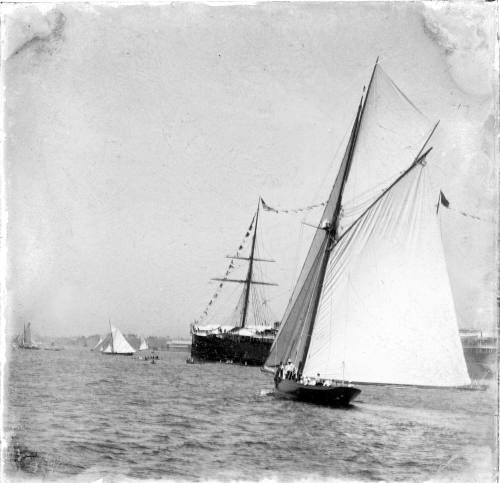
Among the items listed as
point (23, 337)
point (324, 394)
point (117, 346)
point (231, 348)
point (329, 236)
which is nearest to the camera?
point (23, 337)

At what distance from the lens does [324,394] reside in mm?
22141

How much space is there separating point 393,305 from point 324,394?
4.25m

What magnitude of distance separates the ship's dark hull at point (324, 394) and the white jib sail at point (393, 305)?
1.87 ft

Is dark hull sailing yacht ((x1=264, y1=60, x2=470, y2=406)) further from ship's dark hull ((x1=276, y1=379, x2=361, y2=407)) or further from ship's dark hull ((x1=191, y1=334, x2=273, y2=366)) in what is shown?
ship's dark hull ((x1=191, y1=334, x2=273, y2=366))

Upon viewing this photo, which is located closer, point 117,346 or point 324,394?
point 324,394

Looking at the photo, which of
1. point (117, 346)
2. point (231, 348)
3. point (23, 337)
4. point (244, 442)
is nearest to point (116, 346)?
point (117, 346)

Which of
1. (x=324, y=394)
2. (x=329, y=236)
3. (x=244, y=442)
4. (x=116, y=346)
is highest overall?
(x=329, y=236)

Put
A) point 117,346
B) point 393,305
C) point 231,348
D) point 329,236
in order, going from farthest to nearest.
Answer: point 117,346 < point 231,348 < point 329,236 < point 393,305

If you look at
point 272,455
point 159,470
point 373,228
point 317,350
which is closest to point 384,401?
point 317,350

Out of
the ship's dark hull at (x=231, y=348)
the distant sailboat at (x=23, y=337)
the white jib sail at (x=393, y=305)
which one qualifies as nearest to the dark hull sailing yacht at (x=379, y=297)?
the white jib sail at (x=393, y=305)

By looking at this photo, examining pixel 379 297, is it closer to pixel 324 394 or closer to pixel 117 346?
pixel 324 394

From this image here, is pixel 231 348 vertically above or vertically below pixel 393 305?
below

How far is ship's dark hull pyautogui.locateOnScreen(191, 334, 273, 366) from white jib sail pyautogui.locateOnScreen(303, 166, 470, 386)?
44.0 meters

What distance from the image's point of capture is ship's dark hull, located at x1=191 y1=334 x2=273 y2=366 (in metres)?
66.4
